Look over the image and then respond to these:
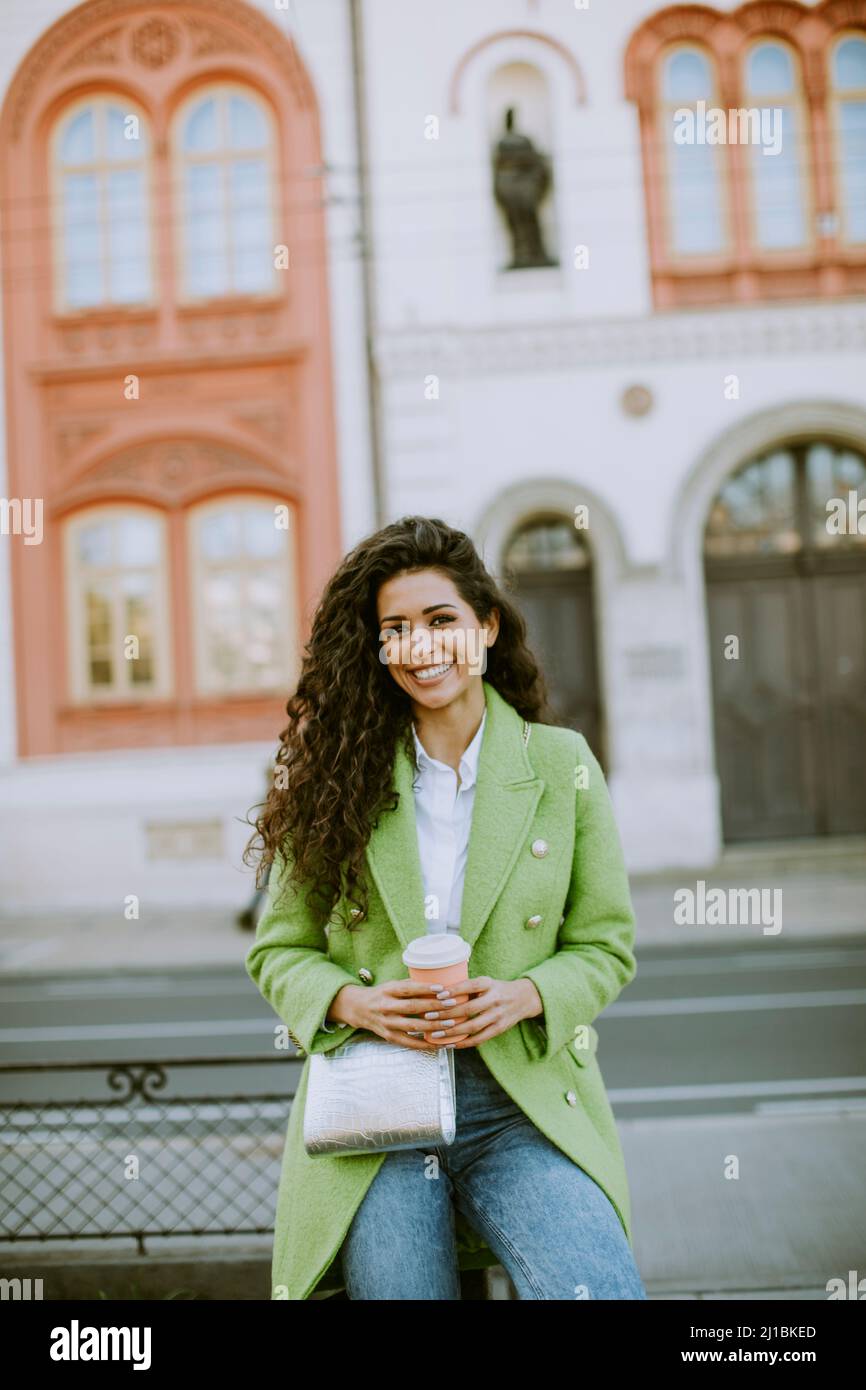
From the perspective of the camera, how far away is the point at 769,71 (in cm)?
891

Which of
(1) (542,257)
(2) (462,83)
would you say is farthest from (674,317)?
(2) (462,83)

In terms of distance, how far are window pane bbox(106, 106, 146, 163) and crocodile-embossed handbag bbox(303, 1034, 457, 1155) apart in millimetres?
9432

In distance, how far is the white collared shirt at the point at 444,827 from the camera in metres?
2.07

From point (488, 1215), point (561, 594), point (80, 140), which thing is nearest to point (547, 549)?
point (561, 594)

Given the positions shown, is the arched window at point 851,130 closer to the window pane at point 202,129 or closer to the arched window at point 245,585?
the window pane at point 202,129

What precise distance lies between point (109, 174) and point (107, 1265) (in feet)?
29.7

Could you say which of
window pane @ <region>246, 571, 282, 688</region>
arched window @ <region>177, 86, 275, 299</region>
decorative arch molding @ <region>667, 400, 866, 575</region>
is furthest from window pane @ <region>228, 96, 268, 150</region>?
decorative arch molding @ <region>667, 400, 866, 575</region>

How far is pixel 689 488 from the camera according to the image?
10.8m

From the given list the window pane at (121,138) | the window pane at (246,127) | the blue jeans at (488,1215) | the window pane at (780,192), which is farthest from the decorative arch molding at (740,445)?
the blue jeans at (488,1215)

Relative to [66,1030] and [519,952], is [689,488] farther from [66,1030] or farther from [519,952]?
[519,952]

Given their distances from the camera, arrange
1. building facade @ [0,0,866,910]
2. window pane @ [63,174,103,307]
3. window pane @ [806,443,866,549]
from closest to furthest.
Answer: building facade @ [0,0,866,910] < window pane @ [63,174,103,307] < window pane @ [806,443,866,549]

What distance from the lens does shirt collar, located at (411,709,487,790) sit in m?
2.17

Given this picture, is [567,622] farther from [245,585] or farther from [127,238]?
[127,238]

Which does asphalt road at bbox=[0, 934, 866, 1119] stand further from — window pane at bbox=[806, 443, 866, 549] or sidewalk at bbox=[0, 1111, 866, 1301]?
window pane at bbox=[806, 443, 866, 549]
